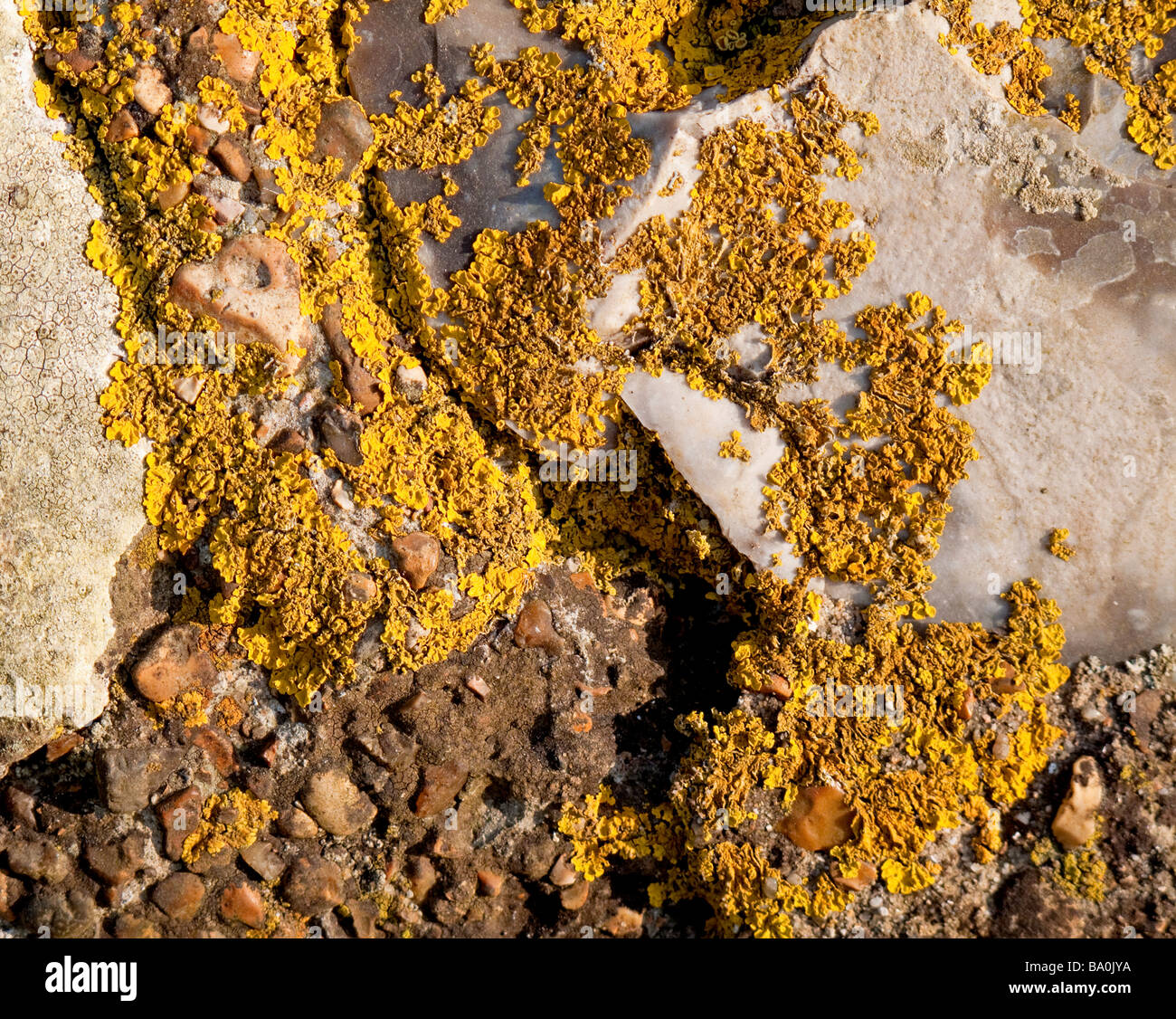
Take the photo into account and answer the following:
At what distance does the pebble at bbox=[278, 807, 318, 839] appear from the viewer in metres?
3.64

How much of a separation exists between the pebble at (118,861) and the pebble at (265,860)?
403mm

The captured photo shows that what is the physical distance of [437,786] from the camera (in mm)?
3627

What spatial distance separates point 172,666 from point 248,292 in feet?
4.96

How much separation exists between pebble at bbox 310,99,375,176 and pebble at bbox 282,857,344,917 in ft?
9.27

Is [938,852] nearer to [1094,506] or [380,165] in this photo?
[1094,506]

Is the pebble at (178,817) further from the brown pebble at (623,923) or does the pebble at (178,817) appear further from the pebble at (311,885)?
the brown pebble at (623,923)

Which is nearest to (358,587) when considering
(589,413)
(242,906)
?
(589,413)

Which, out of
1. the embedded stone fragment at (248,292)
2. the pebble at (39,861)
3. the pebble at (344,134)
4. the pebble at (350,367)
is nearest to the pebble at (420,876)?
the pebble at (39,861)

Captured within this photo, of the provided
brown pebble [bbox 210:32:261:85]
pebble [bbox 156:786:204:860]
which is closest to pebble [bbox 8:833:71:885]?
pebble [bbox 156:786:204:860]

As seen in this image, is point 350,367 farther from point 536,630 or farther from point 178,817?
point 178,817

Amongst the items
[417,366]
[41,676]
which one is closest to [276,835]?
[41,676]

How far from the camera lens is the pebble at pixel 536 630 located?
3.74 metres

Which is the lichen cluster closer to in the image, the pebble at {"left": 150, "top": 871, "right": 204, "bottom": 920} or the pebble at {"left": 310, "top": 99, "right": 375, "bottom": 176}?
the pebble at {"left": 310, "top": 99, "right": 375, "bottom": 176}

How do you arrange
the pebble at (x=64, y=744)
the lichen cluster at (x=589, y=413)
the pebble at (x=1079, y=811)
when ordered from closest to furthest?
the pebble at (x=1079, y=811)
the lichen cluster at (x=589, y=413)
the pebble at (x=64, y=744)
